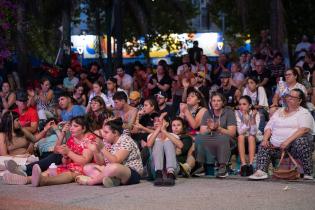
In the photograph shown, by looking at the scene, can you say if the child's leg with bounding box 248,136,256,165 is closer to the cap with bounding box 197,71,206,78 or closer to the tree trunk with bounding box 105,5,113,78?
the cap with bounding box 197,71,206,78

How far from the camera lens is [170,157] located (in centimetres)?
1120

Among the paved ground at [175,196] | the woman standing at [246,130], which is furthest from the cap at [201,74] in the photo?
the paved ground at [175,196]

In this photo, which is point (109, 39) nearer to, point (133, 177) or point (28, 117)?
point (28, 117)

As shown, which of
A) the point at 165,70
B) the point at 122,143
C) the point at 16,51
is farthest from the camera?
the point at 16,51

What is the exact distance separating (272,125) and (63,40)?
14.2m

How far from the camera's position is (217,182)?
11297mm

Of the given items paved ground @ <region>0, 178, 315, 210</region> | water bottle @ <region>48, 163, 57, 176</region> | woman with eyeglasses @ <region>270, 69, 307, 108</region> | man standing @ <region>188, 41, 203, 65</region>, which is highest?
man standing @ <region>188, 41, 203, 65</region>

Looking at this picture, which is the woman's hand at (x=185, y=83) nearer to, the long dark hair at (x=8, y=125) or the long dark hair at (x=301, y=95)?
the long dark hair at (x=8, y=125)

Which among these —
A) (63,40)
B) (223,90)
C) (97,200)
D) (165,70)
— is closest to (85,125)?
(97,200)

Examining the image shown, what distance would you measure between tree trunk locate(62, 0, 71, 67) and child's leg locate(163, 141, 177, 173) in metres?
11.7

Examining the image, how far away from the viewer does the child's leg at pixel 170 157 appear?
1116cm

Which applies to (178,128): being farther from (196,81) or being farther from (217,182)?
(196,81)

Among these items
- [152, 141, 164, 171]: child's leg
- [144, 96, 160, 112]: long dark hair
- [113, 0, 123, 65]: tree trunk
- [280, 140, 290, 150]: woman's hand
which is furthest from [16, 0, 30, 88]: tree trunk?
[280, 140, 290, 150]: woman's hand

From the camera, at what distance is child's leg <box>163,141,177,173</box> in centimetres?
1116
